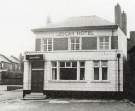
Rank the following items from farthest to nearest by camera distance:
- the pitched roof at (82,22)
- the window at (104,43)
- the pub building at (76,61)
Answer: the pitched roof at (82,22), the window at (104,43), the pub building at (76,61)

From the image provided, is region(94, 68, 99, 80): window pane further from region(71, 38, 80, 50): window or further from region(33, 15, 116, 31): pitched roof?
region(33, 15, 116, 31): pitched roof

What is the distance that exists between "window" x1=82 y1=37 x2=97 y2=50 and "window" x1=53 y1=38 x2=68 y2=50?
1.84m

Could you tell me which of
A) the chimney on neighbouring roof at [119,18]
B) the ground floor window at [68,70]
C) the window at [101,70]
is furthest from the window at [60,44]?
the chimney on neighbouring roof at [119,18]

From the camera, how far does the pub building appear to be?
92.1ft

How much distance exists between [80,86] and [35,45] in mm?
6524

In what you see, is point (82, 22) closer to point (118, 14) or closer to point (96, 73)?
point (118, 14)

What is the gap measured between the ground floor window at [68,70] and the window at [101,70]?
4.00 ft

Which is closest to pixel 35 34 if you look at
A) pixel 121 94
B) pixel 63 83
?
pixel 63 83

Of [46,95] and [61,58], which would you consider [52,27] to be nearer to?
[61,58]

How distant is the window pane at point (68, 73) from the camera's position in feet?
95.0

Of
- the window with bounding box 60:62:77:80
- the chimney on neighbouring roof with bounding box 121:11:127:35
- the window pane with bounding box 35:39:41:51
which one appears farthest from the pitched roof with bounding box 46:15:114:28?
the chimney on neighbouring roof with bounding box 121:11:127:35

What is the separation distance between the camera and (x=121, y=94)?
27.5 metres

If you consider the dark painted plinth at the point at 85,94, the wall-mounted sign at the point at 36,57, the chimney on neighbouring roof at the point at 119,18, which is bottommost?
the dark painted plinth at the point at 85,94

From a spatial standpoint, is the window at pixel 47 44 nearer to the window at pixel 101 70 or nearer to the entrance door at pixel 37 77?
A: the entrance door at pixel 37 77
